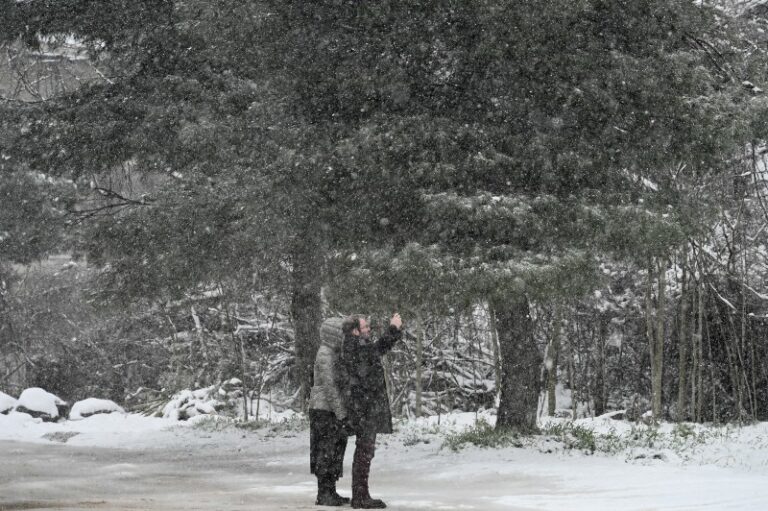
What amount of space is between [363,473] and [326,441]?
46 cm

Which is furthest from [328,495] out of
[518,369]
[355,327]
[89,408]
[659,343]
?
[89,408]

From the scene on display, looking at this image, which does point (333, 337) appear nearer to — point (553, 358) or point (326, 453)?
point (326, 453)

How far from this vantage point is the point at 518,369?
1284cm

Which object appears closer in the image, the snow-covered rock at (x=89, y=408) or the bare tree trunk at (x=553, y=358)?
the bare tree trunk at (x=553, y=358)

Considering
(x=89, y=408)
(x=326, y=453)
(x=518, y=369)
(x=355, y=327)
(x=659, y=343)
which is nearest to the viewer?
(x=355, y=327)

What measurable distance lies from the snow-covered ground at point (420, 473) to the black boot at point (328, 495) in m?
0.15

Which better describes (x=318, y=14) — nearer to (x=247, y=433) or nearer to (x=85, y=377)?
(x=247, y=433)

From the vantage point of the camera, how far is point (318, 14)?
1232 cm

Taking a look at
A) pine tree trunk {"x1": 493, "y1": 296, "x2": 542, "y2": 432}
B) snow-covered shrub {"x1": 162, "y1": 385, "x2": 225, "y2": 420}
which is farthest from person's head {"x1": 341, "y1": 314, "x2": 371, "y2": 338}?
snow-covered shrub {"x1": 162, "y1": 385, "x2": 225, "y2": 420}

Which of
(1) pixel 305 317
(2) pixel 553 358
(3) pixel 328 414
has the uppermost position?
(1) pixel 305 317

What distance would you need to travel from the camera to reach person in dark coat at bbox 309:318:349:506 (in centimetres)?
838

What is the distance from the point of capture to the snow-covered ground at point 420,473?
8.58 metres

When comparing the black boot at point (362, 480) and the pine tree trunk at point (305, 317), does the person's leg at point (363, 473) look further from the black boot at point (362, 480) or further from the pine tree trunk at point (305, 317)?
the pine tree trunk at point (305, 317)

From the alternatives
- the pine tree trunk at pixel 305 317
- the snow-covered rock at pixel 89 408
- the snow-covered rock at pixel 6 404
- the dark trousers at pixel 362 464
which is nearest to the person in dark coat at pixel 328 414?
the dark trousers at pixel 362 464
